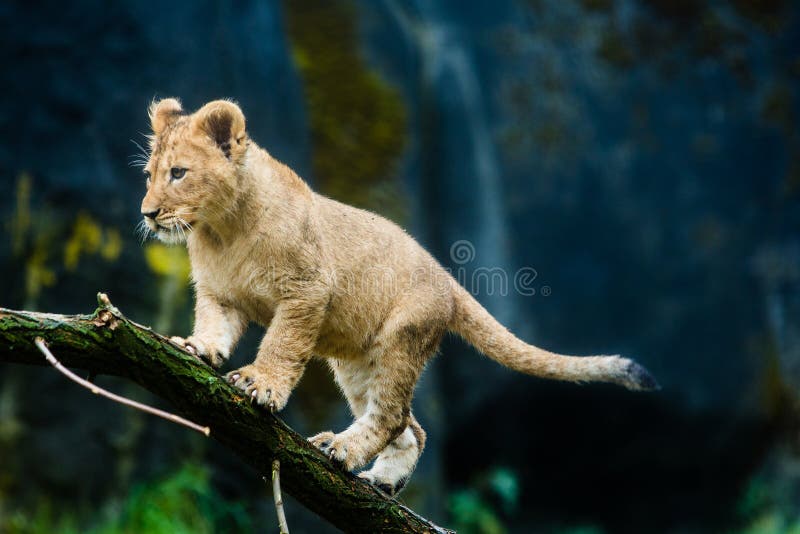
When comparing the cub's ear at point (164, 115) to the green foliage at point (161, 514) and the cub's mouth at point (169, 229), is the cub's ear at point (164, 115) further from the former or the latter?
the green foliage at point (161, 514)

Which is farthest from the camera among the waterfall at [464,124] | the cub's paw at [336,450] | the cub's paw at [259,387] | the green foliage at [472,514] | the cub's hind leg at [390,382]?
the waterfall at [464,124]

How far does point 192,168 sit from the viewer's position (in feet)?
16.8

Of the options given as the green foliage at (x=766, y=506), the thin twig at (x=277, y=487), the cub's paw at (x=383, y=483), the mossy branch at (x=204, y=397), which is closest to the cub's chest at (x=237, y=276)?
the mossy branch at (x=204, y=397)

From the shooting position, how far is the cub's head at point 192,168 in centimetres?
504

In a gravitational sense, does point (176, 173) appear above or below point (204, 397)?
above

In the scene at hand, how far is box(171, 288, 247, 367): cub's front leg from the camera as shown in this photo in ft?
16.4

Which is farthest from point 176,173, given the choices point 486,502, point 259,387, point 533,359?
point 486,502

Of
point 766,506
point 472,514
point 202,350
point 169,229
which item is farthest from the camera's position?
point 766,506

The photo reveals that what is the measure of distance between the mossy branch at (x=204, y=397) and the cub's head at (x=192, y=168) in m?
1.05

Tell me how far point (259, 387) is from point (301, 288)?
774mm

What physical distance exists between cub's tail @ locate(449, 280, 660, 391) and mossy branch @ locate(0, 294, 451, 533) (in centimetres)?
138

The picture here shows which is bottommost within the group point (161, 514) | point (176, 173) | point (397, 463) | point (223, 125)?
point (161, 514)

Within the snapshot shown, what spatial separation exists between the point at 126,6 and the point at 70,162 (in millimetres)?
1957

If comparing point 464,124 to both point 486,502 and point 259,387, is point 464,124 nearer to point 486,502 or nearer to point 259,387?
point 486,502
